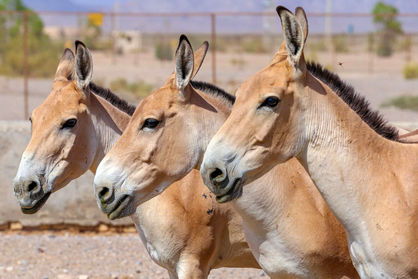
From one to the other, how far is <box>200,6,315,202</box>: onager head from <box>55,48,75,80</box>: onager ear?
2.38 m

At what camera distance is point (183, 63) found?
18.1ft

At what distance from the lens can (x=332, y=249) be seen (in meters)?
5.41

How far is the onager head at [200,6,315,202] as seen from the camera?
455 cm

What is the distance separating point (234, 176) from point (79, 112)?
6.51 ft

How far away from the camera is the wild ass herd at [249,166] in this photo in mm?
4621

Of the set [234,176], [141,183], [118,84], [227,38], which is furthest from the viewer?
[227,38]

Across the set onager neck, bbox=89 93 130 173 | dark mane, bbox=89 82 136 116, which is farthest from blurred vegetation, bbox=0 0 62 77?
onager neck, bbox=89 93 130 173

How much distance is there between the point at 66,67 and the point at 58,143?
102 cm

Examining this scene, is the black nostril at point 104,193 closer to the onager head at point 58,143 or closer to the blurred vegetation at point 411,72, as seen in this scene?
the onager head at point 58,143

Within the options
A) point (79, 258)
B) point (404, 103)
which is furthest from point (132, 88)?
point (79, 258)

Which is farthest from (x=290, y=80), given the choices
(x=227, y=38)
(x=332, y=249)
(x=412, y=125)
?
(x=227, y=38)

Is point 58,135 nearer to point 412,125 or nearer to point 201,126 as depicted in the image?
point 201,126

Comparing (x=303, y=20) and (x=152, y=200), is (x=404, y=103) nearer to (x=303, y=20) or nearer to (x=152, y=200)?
(x=152, y=200)

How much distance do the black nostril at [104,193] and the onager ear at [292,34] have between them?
54.7 inches
